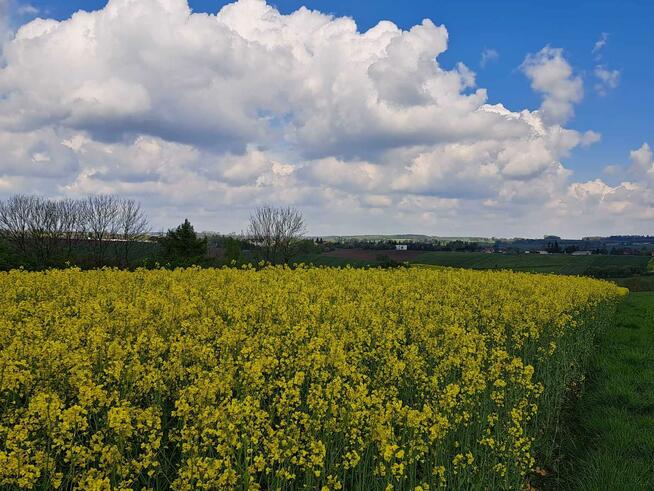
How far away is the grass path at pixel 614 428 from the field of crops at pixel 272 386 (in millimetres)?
614

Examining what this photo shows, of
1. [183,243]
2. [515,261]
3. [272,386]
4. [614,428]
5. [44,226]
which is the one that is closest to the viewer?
[272,386]

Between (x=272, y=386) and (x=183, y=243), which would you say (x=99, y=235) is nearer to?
(x=183, y=243)

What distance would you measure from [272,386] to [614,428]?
7.28 m

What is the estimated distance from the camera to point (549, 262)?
82188 mm

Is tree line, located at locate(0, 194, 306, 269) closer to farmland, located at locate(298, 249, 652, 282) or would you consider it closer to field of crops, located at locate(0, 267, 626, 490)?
farmland, located at locate(298, 249, 652, 282)

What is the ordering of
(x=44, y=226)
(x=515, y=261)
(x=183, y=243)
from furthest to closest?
(x=515, y=261) < (x=44, y=226) < (x=183, y=243)

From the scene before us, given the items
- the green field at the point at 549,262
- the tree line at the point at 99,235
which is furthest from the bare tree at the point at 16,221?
the green field at the point at 549,262

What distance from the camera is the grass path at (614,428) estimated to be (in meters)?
7.75

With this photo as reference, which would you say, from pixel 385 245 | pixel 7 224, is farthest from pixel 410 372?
pixel 385 245

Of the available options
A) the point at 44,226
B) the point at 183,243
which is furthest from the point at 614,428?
the point at 44,226

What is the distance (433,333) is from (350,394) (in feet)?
19.1

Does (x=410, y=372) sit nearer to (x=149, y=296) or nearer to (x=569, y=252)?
(x=149, y=296)

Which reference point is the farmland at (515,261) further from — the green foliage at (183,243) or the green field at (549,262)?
the green foliage at (183,243)

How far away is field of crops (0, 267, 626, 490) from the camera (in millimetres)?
4848
